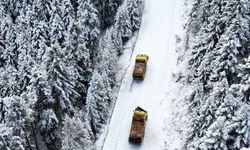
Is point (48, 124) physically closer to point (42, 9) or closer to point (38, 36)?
point (38, 36)

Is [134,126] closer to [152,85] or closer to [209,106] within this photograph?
[152,85]

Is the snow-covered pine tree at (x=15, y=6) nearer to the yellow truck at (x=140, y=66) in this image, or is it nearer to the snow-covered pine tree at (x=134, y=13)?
the snow-covered pine tree at (x=134, y=13)

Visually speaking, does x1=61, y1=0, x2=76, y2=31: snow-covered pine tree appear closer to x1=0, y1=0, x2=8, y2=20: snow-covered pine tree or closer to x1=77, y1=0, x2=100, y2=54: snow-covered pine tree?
x1=77, y1=0, x2=100, y2=54: snow-covered pine tree

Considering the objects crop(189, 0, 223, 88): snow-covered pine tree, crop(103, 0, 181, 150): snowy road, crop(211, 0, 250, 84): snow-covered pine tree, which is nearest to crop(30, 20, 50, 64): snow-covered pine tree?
crop(103, 0, 181, 150): snowy road

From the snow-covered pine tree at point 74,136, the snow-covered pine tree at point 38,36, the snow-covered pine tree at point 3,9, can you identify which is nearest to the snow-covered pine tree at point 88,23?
the snow-covered pine tree at point 38,36

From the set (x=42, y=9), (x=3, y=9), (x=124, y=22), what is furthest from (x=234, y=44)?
(x=3, y=9)
